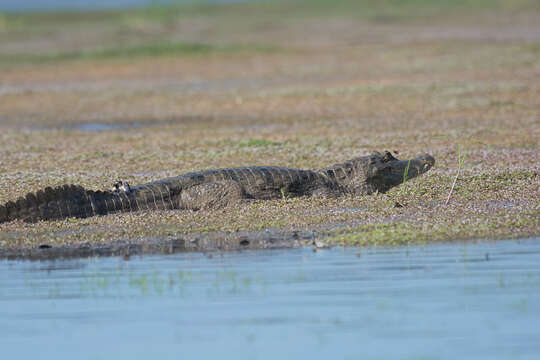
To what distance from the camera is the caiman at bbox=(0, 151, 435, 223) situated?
481 inches

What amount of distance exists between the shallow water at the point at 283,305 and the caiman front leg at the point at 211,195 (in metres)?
3.08

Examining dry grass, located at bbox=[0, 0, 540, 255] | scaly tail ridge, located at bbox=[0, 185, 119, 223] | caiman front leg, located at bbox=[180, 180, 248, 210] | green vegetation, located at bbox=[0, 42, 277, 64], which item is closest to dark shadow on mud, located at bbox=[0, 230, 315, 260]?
dry grass, located at bbox=[0, 0, 540, 255]

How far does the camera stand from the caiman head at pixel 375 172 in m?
14.1

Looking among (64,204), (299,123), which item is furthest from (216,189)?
(299,123)

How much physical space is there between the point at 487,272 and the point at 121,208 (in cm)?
574

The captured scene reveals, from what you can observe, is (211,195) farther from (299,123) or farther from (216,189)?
(299,123)

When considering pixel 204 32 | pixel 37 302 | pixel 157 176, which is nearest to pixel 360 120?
pixel 157 176

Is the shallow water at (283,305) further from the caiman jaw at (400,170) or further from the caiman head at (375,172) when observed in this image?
the caiman jaw at (400,170)

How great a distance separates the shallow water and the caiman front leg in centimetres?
308

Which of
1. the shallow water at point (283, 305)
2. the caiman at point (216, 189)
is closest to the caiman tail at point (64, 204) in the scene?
the caiman at point (216, 189)

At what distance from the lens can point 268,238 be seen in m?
10.9

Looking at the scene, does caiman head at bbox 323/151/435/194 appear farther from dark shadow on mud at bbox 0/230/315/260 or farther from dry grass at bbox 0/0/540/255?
dark shadow on mud at bbox 0/230/315/260

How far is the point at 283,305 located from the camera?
299 inches

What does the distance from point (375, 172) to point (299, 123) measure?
36.6ft
